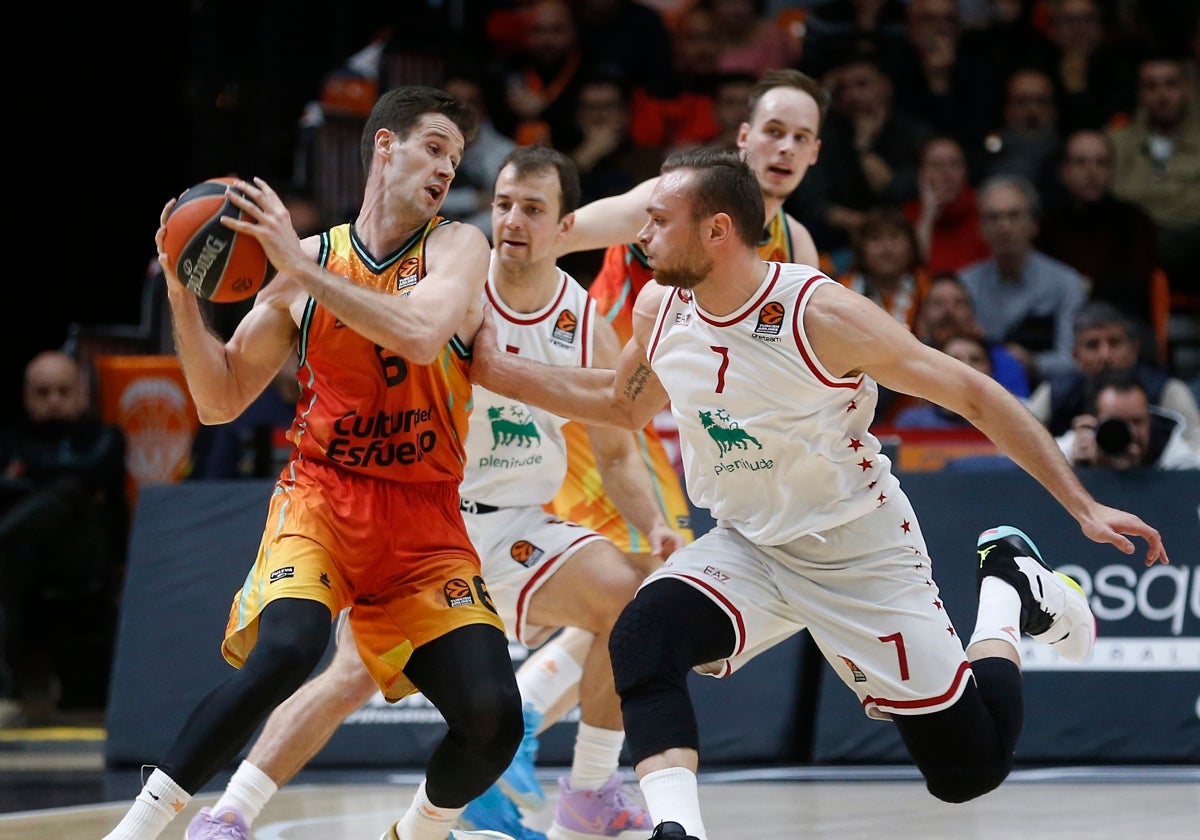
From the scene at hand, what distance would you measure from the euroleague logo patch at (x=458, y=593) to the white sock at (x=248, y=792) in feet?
2.68

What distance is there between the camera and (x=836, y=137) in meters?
10.9

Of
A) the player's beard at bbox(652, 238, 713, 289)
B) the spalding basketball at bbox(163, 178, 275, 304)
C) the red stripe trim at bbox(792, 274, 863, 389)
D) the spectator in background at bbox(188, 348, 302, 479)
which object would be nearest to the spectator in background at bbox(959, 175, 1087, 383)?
the spectator in background at bbox(188, 348, 302, 479)

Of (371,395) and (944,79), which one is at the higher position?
(944,79)

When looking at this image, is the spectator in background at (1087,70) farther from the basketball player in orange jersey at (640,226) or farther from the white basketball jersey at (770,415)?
the white basketball jersey at (770,415)

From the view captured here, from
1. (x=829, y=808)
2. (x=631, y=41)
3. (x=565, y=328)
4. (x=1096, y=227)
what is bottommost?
(x=829, y=808)

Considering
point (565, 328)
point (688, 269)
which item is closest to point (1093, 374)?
point (565, 328)

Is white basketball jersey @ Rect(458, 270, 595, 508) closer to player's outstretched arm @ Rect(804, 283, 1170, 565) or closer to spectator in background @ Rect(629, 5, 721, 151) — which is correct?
player's outstretched arm @ Rect(804, 283, 1170, 565)

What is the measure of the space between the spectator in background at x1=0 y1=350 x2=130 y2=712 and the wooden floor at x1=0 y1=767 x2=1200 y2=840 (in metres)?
2.08

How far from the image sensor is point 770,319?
15.4 ft

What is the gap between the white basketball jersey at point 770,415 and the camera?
15.5ft

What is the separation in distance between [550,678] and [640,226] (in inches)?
68.7

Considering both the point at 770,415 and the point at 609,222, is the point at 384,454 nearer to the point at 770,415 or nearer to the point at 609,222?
the point at 770,415

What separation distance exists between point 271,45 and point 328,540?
8.89m

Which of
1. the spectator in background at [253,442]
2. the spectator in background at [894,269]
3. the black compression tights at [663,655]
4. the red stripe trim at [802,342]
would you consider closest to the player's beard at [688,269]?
the red stripe trim at [802,342]
